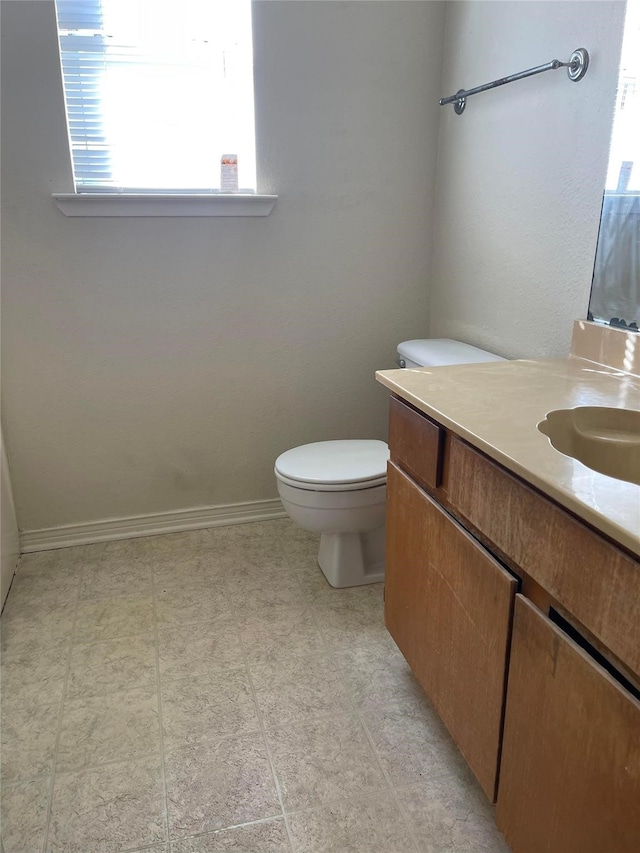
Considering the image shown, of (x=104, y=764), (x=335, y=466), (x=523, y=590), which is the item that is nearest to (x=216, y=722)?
(x=104, y=764)

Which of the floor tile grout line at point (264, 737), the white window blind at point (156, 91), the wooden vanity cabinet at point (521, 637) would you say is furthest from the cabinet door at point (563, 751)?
the white window blind at point (156, 91)

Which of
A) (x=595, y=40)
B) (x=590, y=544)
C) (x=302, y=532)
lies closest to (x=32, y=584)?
(x=302, y=532)

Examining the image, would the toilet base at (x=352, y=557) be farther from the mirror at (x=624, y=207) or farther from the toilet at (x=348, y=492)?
the mirror at (x=624, y=207)

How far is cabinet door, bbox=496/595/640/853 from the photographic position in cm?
80

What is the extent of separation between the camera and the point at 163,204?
7.12 feet

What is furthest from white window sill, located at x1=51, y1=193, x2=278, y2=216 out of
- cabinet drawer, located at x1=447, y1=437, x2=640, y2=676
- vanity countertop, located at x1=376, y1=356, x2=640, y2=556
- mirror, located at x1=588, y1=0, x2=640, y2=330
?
cabinet drawer, located at x1=447, y1=437, x2=640, y2=676

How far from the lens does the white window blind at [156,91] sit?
2.05m

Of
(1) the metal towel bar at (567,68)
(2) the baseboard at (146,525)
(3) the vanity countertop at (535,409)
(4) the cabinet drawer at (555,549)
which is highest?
(1) the metal towel bar at (567,68)

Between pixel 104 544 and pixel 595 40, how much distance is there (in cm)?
224

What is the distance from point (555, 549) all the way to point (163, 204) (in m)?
1.80

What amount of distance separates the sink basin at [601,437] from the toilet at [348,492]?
731 mm

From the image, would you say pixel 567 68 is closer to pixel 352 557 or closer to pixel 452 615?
pixel 452 615

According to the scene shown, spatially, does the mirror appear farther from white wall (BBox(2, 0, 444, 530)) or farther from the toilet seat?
white wall (BBox(2, 0, 444, 530))

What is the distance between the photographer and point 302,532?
2.52 m
